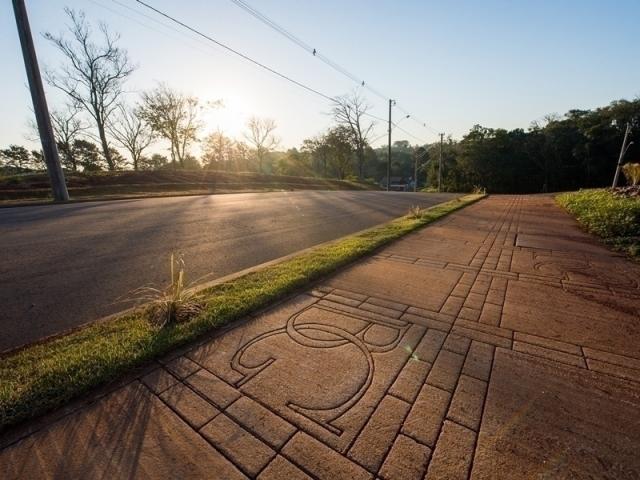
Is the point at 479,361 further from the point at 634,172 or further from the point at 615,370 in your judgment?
the point at 634,172

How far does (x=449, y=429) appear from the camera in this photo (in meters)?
1.45

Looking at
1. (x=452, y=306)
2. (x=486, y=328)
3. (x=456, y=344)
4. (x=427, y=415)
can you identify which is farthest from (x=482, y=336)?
(x=427, y=415)

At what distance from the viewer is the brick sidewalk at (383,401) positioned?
1274 mm

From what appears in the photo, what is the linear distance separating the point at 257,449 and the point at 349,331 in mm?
1159

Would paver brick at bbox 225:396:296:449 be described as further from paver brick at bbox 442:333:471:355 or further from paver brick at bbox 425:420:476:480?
paver brick at bbox 442:333:471:355

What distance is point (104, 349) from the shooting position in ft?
6.55

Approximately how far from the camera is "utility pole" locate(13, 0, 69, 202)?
34.2ft

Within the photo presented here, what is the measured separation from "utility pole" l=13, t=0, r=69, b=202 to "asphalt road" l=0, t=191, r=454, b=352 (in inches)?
160

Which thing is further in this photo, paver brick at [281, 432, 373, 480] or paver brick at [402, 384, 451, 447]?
paver brick at [402, 384, 451, 447]

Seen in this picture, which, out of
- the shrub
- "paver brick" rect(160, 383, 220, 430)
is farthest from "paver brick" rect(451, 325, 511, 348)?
the shrub

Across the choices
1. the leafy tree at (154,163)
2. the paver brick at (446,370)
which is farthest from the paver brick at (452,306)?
the leafy tree at (154,163)

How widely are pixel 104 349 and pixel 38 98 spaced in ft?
46.1

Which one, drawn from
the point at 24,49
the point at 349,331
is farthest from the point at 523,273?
the point at 24,49

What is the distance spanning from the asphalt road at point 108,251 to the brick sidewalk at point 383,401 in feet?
4.98
